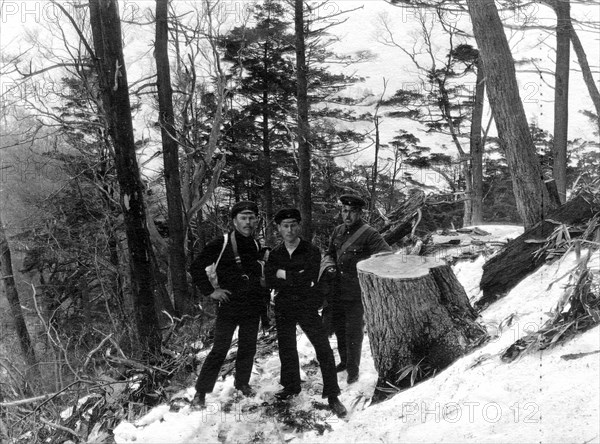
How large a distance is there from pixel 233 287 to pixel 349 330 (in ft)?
4.07

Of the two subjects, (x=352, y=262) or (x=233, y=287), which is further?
(x=352, y=262)

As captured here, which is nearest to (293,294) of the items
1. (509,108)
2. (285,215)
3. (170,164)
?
(285,215)

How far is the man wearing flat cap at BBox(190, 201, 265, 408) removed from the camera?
12.9ft

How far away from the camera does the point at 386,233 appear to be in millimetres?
7031

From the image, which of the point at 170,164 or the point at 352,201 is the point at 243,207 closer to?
the point at 352,201

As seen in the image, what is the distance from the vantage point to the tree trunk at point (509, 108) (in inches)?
214

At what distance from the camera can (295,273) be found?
3.91 meters

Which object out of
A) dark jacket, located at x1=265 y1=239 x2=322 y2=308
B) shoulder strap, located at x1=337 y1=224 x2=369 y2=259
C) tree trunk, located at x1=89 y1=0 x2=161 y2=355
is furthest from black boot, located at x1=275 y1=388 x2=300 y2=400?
tree trunk, located at x1=89 y1=0 x2=161 y2=355

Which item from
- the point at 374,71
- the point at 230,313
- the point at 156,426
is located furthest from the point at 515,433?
the point at 374,71

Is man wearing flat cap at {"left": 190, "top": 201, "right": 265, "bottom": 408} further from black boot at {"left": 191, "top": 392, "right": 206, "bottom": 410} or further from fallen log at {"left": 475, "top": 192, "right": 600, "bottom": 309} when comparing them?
fallen log at {"left": 475, "top": 192, "right": 600, "bottom": 309}

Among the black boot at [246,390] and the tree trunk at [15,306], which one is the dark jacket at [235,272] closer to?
the black boot at [246,390]

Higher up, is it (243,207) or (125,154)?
(125,154)

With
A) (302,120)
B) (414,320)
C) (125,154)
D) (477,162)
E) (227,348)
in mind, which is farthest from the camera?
(477,162)

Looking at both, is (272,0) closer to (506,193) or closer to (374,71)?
(506,193)
